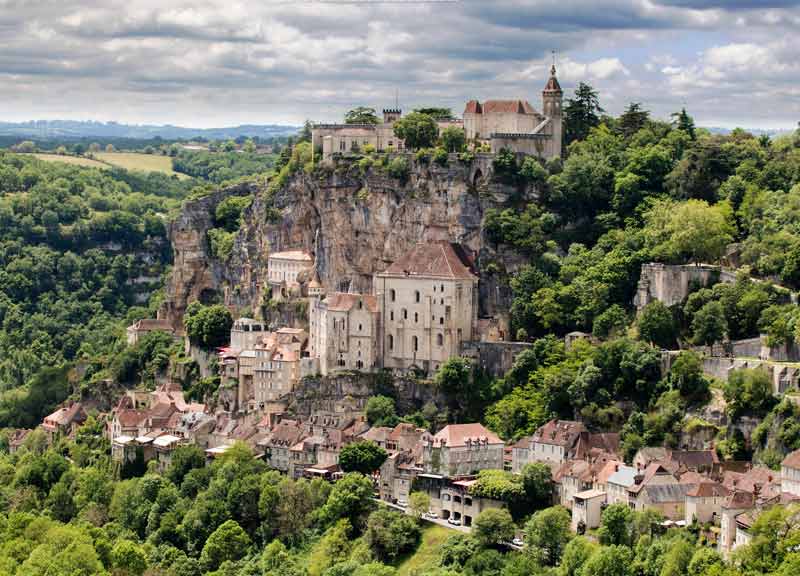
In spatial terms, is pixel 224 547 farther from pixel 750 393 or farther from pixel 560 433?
pixel 750 393

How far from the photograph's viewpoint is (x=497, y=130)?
108 meters

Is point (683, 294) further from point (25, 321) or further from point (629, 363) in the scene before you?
point (25, 321)

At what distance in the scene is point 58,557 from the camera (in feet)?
276

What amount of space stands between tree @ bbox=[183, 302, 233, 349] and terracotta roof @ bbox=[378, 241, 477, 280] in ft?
54.1

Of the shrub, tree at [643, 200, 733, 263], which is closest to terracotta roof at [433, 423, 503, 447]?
tree at [643, 200, 733, 263]

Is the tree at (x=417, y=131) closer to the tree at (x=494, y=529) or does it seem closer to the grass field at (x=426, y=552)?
the grass field at (x=426, y=552)

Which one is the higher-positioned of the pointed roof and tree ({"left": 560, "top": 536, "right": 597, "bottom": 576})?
the pointed roof

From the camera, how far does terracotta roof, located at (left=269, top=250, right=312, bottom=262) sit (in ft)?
360

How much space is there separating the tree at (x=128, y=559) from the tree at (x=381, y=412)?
16086 mm

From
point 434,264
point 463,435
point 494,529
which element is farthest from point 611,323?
point 494,529

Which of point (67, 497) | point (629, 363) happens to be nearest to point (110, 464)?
point (67, 497)

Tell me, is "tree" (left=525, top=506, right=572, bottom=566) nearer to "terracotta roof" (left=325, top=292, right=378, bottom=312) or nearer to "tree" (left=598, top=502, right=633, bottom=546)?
"tree" (left=598, top=502, right=633, bottom=546)

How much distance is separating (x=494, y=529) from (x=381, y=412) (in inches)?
684

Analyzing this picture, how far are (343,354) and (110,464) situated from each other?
16615 millimetres
